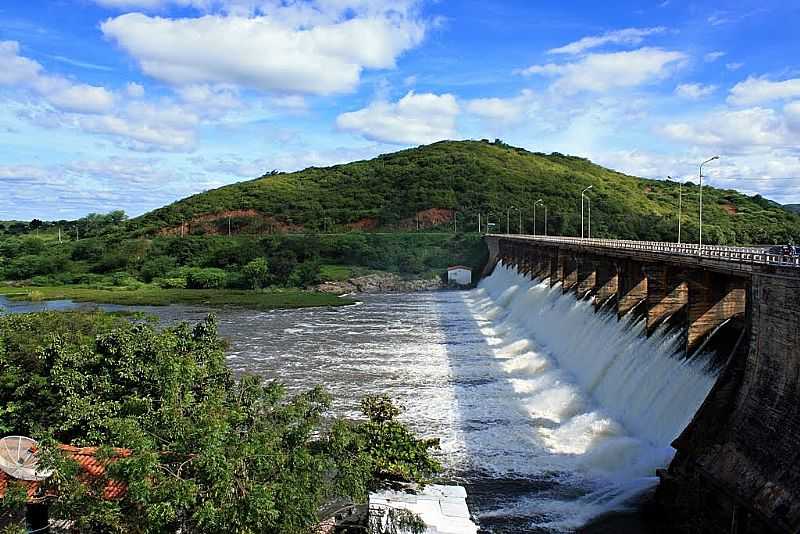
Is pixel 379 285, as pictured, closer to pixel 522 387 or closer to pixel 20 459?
pixel 522 387

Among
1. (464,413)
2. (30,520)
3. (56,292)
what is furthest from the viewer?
(56,292)

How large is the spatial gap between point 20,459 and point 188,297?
6975 centimetres

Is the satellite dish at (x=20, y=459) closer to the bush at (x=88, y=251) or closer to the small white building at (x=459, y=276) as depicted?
the small white building at (x=459, y=276)

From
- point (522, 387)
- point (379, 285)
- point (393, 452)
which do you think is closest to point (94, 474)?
point (393, 452)

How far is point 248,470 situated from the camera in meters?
14.6

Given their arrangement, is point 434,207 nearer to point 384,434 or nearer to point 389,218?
point 389,218

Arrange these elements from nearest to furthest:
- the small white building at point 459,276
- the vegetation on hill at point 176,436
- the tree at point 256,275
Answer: the vegetation on hill at point 176,436 < the small white building at point 459,276 < the tree at point 256,275

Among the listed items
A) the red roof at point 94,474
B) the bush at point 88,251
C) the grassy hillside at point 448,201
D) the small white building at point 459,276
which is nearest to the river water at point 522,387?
the red roof at point 94,474

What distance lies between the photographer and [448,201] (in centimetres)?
14925

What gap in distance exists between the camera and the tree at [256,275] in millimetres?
95875

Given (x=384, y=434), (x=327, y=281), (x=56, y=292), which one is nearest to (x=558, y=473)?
(x=384, y=434)

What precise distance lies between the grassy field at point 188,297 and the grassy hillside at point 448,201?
53.4 m

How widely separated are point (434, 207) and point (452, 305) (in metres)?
77.0

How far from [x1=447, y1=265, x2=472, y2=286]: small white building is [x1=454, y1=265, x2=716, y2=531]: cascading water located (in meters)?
51.1
